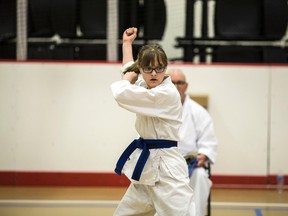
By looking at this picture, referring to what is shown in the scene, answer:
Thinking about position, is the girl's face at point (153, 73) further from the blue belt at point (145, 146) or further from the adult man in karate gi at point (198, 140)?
the adult man in karate gi at point (198, 140)

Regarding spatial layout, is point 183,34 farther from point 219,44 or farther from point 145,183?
point 145,183

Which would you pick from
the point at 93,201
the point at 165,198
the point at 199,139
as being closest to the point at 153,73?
the point at 165,198

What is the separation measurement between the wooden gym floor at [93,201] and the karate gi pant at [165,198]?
6.83 ft

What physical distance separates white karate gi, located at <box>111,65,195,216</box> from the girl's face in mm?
46

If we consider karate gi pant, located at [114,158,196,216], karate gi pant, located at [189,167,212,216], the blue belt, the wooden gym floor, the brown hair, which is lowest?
the wooden gym floor

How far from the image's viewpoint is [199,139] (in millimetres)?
5070

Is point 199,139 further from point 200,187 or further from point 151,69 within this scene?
point 151,69

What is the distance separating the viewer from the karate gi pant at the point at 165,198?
331 centimetres

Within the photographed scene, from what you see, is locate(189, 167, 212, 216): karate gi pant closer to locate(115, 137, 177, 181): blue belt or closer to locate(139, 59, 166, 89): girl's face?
locate(115, 137, 177, 181): blue belt

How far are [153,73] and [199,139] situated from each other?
191 centimetres

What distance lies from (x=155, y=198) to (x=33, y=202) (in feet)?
9.47

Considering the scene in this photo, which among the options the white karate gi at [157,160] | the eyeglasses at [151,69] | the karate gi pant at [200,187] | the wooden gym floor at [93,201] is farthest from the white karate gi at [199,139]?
the eyeglasses at [151,69]

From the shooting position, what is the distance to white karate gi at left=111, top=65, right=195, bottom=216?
3.29 metres

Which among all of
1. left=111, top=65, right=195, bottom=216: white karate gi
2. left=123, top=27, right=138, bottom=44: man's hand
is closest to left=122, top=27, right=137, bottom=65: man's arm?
left=123, top=27, right=138, bottom=44: man's hand
